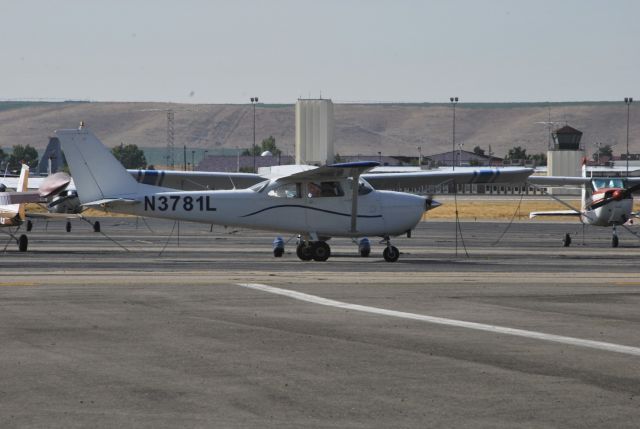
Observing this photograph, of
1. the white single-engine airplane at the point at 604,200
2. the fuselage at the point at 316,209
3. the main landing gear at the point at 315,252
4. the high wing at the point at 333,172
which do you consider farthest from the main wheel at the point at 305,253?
the white single-engine airplane at the point at 604,200

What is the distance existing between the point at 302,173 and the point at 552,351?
60.0 feet

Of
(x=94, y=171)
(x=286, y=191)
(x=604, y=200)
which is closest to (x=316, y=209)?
(x=286, y=191)

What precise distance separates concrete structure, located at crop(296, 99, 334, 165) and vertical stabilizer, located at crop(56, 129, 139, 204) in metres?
150

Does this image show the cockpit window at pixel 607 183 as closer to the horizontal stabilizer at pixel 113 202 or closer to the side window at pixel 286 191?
the side window at pixel 286 191

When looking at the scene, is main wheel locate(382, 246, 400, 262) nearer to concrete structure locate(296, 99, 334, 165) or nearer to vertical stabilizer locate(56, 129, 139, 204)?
vertical stabilizer locate(56, 129, 139, 204)

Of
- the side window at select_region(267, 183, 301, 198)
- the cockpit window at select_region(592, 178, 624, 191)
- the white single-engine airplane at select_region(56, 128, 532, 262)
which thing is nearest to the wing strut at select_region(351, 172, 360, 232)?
the white single-engine airplane at select_region(56, 128, 532, 262)

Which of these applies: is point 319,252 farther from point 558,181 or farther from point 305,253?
point 558,181

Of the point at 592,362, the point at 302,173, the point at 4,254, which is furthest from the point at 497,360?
the point at 4,254

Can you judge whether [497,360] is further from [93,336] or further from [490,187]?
[490,187]

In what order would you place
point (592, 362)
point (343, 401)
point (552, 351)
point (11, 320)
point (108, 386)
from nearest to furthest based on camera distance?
point (343, 401)
point (108, 386)
point (592, 362)
point (552, 351)
point (11, 320)

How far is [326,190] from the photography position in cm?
3106

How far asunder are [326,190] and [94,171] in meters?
6.08

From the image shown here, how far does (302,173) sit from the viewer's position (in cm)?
3061

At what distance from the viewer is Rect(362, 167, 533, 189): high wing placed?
117 ft
